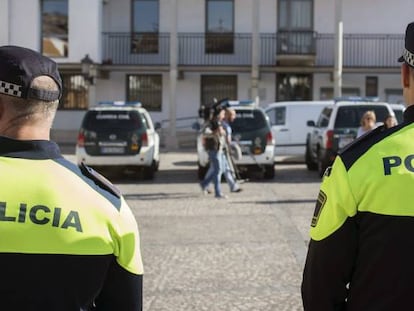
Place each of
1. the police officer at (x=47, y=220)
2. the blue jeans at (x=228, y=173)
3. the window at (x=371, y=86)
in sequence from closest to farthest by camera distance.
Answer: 1. the police officer at (x=47, y=220)
2. the blue jeans at (x=228, y=173)
3. the window at (x=371, y=86)

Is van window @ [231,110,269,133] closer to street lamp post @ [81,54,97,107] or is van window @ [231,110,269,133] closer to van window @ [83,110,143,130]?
van window @ [83,110,143,130]

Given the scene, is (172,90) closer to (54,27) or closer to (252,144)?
(54,27)

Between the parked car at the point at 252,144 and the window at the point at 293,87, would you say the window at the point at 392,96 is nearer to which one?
the window at the point at 293,87

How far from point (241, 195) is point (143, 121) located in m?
3.81

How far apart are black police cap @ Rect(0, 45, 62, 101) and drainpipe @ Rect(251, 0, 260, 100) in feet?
83.4

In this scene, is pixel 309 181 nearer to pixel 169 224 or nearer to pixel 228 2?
pixel 169 224

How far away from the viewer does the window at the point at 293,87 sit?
30328mm

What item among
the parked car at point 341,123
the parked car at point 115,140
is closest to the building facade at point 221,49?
the parked car at point 341,123

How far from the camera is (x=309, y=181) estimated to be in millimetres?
16547

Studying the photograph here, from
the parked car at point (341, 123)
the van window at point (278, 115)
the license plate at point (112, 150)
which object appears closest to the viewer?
the parked car at point (341, 123)

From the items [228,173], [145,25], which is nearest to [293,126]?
[228,173]

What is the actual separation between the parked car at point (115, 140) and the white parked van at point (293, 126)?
18.8ft

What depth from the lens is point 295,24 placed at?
30094 mm

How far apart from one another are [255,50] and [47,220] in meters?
25.8
